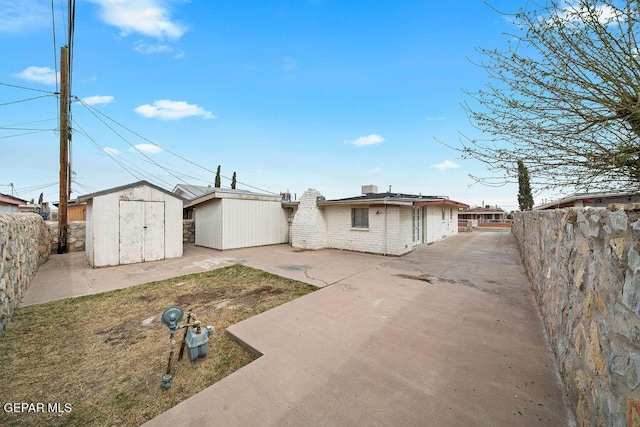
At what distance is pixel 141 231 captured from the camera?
350 inches

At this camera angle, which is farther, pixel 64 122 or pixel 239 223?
pixel 239 223

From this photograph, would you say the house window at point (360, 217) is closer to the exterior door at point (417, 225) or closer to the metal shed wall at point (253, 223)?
the exterior door at point (417, 225)

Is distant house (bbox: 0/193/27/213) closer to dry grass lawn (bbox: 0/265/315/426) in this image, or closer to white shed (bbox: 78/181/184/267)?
white shed (bbox: 78/181/184/267)

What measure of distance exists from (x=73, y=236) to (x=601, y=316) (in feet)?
52.6

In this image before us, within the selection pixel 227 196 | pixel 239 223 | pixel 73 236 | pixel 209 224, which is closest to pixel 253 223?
pixel 239 223

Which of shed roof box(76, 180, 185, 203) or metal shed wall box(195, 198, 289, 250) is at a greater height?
shed roof box(76, 180, 185, 203)

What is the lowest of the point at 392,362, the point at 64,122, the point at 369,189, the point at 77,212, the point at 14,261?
the point at 392,362

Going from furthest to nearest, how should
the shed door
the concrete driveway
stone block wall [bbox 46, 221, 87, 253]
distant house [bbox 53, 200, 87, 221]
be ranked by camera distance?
distant house [bbox 53, 200, 87, 221] < stone block wall [bbox 46, 221, 87, 253] < the shed door < the concrete driveway

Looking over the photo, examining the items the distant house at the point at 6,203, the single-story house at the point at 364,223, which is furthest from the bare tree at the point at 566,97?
the distant house at the point at 6,203

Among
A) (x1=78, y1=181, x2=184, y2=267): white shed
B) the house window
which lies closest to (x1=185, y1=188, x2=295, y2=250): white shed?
(x1=78, y1=181, x2=184, y2=267): white shed

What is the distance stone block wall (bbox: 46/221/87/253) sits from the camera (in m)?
10.8

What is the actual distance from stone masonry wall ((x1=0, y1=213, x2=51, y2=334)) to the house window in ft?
32.6

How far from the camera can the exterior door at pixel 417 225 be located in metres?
11.7

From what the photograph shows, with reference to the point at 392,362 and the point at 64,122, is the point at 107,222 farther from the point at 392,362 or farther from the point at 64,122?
the point at 392,362
